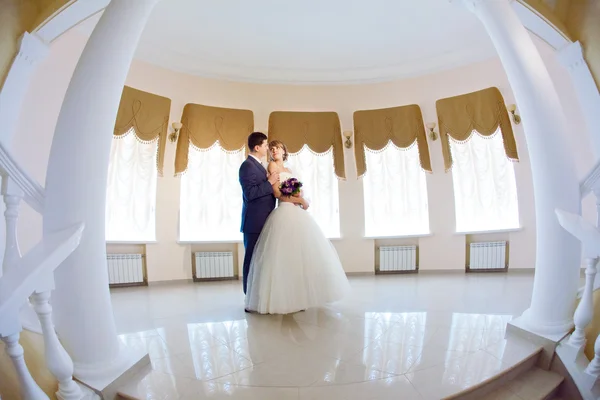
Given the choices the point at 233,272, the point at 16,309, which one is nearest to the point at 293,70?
the point at 233,272

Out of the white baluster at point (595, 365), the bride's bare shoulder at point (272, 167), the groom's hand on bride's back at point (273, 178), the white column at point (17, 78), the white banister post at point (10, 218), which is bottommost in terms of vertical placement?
the white baluster at point (595, 365)

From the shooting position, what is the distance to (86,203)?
1826 millimetres

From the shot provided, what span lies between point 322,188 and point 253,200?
2630mm

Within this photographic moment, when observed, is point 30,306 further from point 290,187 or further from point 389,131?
point 389,131

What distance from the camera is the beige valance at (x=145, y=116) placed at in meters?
4.68

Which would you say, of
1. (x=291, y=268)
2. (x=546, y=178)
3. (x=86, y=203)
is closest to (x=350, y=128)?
(x=291, y=268)

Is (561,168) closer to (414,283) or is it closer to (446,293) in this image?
(446,293)

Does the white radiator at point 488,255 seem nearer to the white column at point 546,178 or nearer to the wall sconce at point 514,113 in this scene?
the wall sconce at point 514,113

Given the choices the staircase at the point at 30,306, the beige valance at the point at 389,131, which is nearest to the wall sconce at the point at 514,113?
the beige valance at the point at 389,131

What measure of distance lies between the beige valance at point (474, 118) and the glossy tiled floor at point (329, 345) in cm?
231

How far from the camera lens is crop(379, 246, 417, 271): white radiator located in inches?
218

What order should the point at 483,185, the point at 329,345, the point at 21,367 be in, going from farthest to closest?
the point at 483,185, the point at 329,345, the point at 21,367

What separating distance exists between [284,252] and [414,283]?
250 centimetres

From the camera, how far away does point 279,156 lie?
342 centimetres
